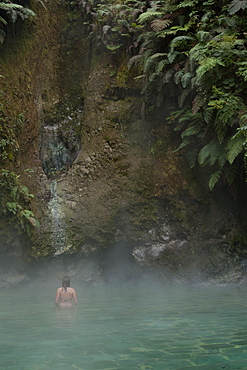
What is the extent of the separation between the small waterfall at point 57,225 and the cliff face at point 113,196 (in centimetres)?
3

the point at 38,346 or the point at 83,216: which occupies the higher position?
the point at 83,216

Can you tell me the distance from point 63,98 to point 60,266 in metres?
6.85

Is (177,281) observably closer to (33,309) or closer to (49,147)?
(33,309)

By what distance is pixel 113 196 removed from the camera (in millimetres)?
12078

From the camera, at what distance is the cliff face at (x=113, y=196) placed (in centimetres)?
1150

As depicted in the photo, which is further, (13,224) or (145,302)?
(13,224)

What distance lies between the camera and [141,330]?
5488 millimetres

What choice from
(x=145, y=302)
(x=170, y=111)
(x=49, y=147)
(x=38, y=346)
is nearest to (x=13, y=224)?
(x=49, y=147)

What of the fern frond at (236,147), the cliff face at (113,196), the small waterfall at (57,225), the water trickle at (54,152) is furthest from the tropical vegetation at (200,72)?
the small waterfall at (57,225)

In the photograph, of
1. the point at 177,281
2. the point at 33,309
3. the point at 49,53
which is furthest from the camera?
the point at 49,53

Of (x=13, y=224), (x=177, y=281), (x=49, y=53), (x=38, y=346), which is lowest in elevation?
(x=38, y=346)

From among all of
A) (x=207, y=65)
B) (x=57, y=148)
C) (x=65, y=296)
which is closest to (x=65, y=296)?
(x=65, y=296)

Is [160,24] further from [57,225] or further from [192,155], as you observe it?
[57,225]

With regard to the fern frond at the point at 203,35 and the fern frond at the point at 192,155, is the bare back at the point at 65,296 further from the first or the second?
the fern frond at the point at 203,35
